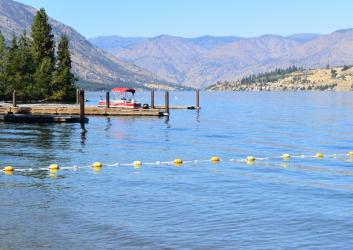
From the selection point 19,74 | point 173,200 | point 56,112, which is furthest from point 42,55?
point 173,200

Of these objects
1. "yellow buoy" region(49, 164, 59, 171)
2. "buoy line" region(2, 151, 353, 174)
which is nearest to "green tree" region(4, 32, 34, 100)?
"buoy line" region(2, 151, 353, 174)

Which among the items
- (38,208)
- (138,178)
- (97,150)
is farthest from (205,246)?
(97,150)

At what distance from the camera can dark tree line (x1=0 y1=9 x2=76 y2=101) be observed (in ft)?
439

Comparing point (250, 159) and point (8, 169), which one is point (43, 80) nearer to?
point (250, 159)

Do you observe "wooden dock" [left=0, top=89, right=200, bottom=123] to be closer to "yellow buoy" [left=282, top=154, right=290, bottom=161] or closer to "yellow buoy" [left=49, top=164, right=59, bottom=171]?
"yellow buoy" [left=282, top=154, right=290, bottom=161]

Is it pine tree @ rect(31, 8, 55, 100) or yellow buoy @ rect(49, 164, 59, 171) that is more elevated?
pine tree @ rect(31, 8, 55, 100)

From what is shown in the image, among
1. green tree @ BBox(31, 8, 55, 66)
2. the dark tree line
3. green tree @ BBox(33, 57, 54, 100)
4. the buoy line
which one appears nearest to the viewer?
the buoy line

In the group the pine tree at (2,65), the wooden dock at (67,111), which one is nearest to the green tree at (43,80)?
the pine tree at (2,65)

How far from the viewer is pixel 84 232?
26406 millimetres

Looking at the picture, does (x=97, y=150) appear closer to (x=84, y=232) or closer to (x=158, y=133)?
(x=158, y=133)

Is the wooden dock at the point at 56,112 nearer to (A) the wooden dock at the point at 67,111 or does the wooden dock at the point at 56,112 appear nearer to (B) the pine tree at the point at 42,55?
(A) the wooden dock at the point at 67,111

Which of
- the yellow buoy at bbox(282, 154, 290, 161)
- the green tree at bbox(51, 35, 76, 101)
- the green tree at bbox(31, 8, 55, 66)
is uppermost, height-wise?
the green tree at bbox(31, 8, 55, 66)

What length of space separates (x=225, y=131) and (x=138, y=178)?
47725 millimetres

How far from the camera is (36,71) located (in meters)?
138
